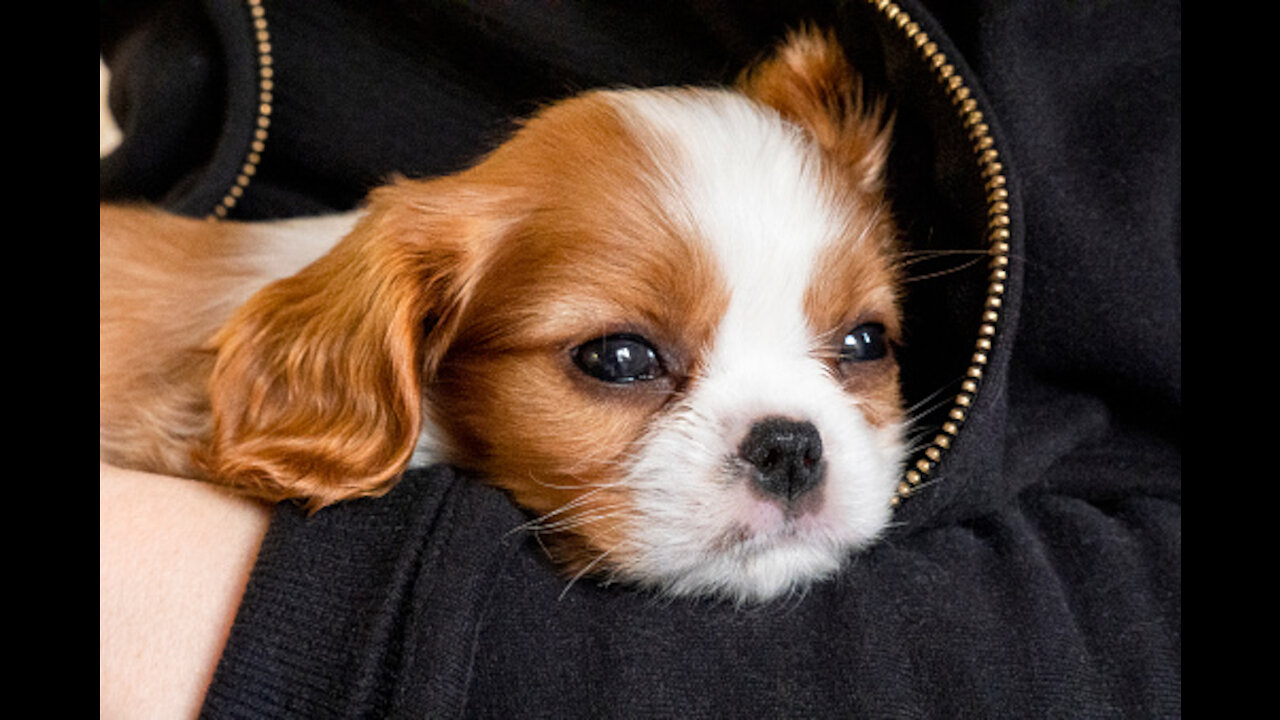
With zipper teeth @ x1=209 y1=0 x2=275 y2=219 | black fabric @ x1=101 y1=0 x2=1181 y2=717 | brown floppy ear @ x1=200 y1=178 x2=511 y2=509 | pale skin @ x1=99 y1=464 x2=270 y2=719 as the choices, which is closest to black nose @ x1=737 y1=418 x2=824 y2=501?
black fabric @ x1=101 y1=0 x2=1181 y2=717

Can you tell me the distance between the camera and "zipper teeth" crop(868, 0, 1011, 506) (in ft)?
3.71

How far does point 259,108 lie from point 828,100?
933 mm

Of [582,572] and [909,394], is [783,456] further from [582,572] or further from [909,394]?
[909,394]

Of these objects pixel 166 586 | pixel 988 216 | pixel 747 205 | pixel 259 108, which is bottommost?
pixel 166 586

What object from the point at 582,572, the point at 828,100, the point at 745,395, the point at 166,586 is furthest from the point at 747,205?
the point at 166,586

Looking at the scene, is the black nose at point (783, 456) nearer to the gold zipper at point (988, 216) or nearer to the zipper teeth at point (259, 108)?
the gold zipper at point (988, 216)

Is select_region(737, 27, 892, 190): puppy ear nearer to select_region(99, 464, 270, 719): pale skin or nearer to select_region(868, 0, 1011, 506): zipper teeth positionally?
select_region(868, 0, 1011, 506): zipper teeth

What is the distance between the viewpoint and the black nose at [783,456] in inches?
44.9

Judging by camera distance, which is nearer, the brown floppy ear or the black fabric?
the black fabric

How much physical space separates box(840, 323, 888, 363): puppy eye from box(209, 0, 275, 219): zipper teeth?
1.02 meters

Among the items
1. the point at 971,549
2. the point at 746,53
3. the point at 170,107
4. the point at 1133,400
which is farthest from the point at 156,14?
the point at 1133,400

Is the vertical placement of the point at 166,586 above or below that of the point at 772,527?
below

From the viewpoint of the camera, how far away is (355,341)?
1247 mm

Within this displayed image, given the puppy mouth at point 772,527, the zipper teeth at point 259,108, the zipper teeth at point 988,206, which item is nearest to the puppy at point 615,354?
the puppy mouth at point 772,527
